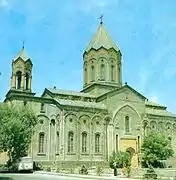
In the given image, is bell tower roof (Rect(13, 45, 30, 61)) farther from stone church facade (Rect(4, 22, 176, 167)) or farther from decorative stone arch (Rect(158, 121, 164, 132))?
decorative stone arch (Rect(158, 121, 164, 132))

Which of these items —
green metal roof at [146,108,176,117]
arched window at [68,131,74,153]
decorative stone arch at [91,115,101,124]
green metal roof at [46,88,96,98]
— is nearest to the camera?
arched window at [68,131,74,153]

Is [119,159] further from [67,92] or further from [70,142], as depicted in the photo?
[67,92]

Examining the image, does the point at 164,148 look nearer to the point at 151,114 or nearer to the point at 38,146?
the point at 151,114

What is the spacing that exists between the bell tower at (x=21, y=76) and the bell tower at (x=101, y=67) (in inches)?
392

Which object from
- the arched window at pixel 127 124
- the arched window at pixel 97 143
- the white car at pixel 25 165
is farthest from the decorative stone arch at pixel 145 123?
the white car at pixel 25 165

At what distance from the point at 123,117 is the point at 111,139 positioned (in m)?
4.05

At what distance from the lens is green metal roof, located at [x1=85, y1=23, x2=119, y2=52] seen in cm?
5302

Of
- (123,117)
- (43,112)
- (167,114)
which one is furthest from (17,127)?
(167,114)

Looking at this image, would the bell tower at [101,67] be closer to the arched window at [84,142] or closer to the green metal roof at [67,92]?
the green metal roof at [67,92]

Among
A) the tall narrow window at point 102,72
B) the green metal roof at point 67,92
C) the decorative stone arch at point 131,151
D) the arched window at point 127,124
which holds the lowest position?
the decorative stone arch at point 131,151

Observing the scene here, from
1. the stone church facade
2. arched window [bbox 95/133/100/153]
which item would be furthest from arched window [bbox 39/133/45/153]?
arched window [bbox 95/133/100/153]

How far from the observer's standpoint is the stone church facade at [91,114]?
44.4m

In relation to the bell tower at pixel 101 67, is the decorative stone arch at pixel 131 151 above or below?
below

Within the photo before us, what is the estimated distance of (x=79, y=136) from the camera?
45000mm
